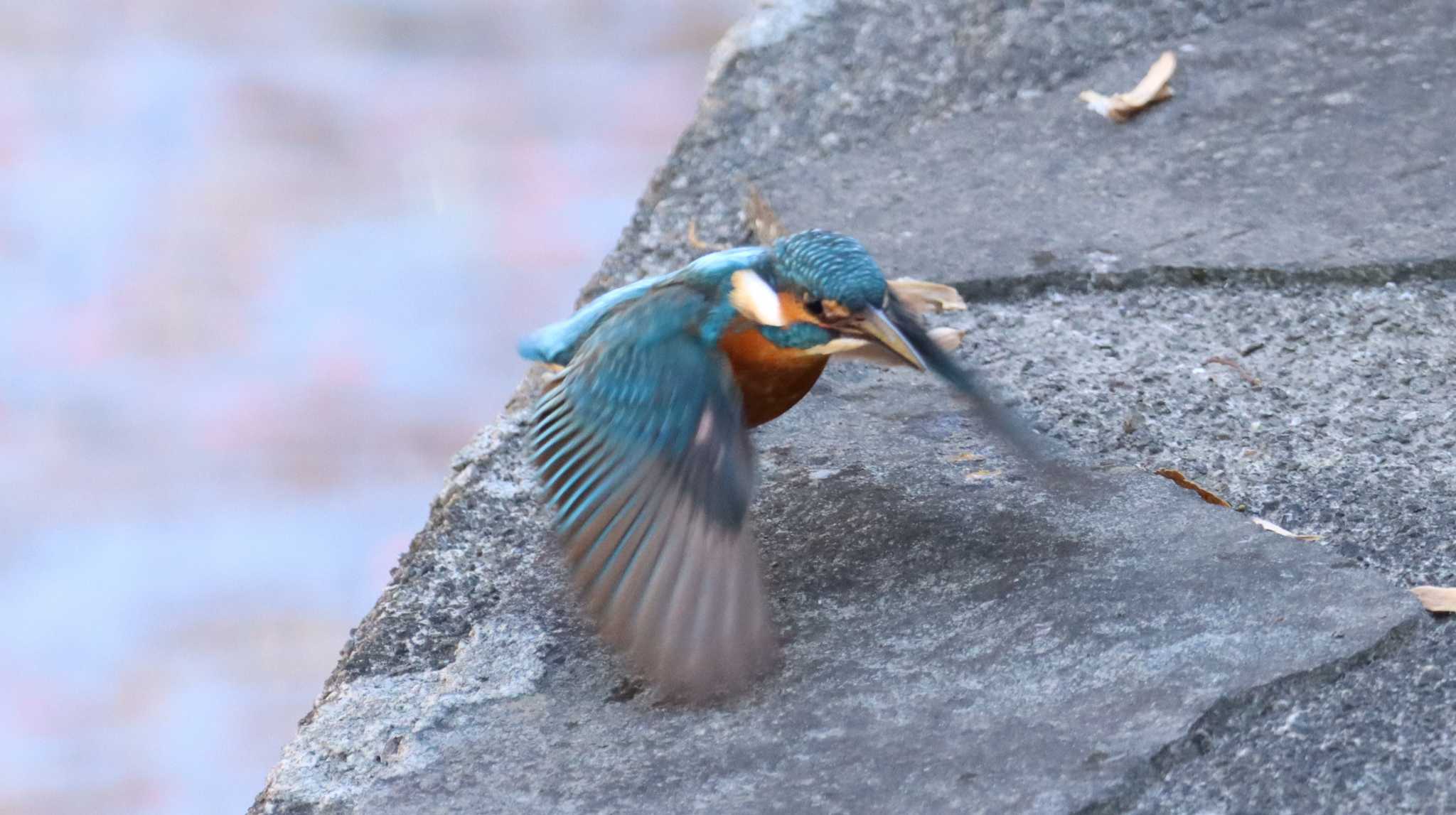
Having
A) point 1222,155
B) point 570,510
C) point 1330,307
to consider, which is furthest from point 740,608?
point 1222,155

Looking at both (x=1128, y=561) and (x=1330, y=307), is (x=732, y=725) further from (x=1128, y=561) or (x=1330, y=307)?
(x=1330, y=307)

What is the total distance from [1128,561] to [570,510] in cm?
53

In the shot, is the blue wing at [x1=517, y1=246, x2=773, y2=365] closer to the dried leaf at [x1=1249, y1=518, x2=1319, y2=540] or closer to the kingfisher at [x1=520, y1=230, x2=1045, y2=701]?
the kingfisher at [x1=520, y1=230, x2=1045, y2=701]

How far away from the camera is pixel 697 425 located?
168 centimetres

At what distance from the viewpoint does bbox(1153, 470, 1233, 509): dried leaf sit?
1.67m

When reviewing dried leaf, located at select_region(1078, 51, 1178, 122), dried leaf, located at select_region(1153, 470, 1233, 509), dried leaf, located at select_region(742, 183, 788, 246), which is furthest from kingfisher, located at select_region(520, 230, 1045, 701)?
dried leaf, located at select_region(1078, 51, 1178, 122)

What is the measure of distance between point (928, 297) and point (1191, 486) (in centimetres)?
48

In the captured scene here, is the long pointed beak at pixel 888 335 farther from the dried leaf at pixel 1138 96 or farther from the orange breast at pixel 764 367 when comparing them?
the dried leaf at pixel 1138 96

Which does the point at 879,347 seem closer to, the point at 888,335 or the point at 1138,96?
the point at 888,335

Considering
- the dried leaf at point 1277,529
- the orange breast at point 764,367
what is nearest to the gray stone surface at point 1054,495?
the dried leaf at point 1277,529

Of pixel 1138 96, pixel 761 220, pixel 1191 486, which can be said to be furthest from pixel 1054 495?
pixel 1138 96

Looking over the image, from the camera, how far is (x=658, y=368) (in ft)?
5.70

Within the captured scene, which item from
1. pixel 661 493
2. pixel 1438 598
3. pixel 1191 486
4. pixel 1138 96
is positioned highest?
pixel 1138 96

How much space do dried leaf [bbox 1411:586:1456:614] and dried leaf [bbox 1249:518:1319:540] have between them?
0.14 m
